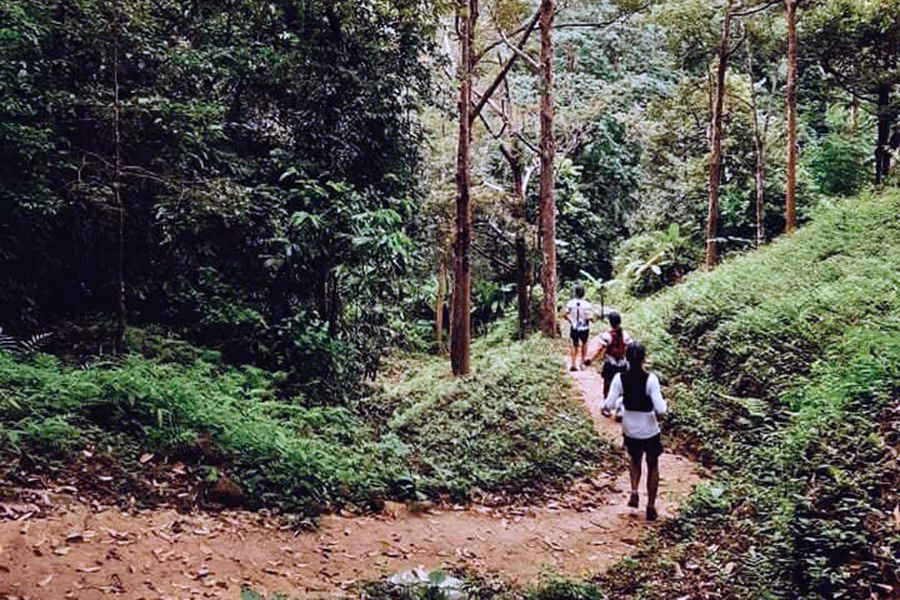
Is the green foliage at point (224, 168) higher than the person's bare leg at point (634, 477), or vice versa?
the green foliage at point (224, 168)

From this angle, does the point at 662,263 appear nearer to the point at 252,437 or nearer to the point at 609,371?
the point at 609,371

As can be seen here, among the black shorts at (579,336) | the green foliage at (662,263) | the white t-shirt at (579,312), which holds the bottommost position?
the black shorts at (579,336)

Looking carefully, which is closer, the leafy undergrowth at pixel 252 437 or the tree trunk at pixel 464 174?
the leafy undergrowth at pixel 252 437

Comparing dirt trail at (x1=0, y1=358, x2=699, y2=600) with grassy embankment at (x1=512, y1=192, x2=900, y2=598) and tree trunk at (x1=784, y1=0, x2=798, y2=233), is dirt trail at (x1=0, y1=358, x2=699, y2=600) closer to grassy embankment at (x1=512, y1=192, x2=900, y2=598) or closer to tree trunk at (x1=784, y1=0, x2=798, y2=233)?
grassy embankment at (x1=512, y1=192, x2=900, y2=598)

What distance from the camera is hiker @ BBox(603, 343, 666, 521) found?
7.04m

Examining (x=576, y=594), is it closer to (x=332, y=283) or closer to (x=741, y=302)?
(x=332, y=283)

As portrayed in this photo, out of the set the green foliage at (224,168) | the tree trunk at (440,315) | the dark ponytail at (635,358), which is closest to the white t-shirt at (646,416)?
the dark ponytail at (635,358)

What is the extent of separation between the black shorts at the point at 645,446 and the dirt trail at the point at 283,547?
0.78m

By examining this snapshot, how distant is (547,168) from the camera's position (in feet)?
52.3

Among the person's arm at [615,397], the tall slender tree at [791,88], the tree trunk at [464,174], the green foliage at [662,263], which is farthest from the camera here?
the green foliage at [662,263]

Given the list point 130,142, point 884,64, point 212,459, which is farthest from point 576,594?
point 884,64

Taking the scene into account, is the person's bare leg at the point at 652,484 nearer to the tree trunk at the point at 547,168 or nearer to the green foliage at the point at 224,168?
the green foliage at the point at 224,168

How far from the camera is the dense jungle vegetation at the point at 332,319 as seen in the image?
5.96 m

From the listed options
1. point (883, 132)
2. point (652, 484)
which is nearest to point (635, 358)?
point (652, 484)
